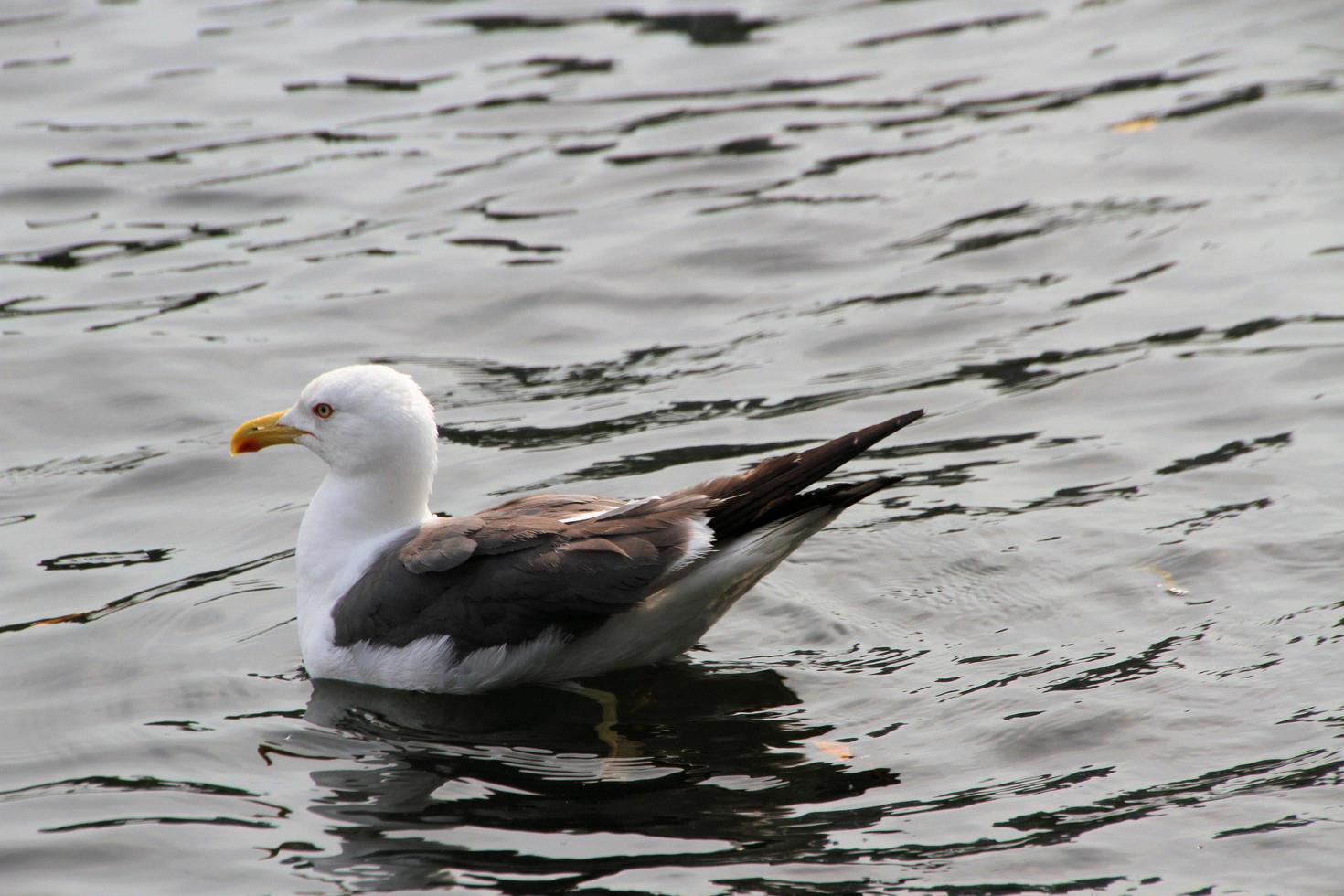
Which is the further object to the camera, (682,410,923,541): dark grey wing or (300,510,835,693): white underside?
(300,510,835,693): white underside

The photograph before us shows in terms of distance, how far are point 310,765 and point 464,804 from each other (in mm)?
708

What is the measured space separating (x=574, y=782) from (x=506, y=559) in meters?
0.97

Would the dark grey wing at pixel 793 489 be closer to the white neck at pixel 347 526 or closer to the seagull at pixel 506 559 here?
the seagull at pixel 506 559

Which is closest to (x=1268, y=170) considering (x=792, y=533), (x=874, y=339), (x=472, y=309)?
(x=874, y=339)

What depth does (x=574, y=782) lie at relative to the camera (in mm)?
6414

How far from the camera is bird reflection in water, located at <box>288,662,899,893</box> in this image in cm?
584

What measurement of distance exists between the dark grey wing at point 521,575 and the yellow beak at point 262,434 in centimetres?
87

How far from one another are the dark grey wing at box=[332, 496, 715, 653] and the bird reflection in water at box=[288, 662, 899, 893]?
1.12 ft

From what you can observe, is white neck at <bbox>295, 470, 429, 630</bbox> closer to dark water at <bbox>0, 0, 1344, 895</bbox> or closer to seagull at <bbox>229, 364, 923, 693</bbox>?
seagull at <bbox>229, 364, 923, 693</bbox>

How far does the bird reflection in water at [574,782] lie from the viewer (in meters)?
5.84

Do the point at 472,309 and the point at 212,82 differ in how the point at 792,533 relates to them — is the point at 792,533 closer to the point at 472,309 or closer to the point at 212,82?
the point at 472,309

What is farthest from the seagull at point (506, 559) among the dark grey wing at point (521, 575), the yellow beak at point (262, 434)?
the yellow beak at point (262, 434)

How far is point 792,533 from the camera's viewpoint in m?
6.84

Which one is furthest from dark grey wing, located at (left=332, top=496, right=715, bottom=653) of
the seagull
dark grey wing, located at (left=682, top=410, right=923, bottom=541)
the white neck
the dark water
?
the dark water
